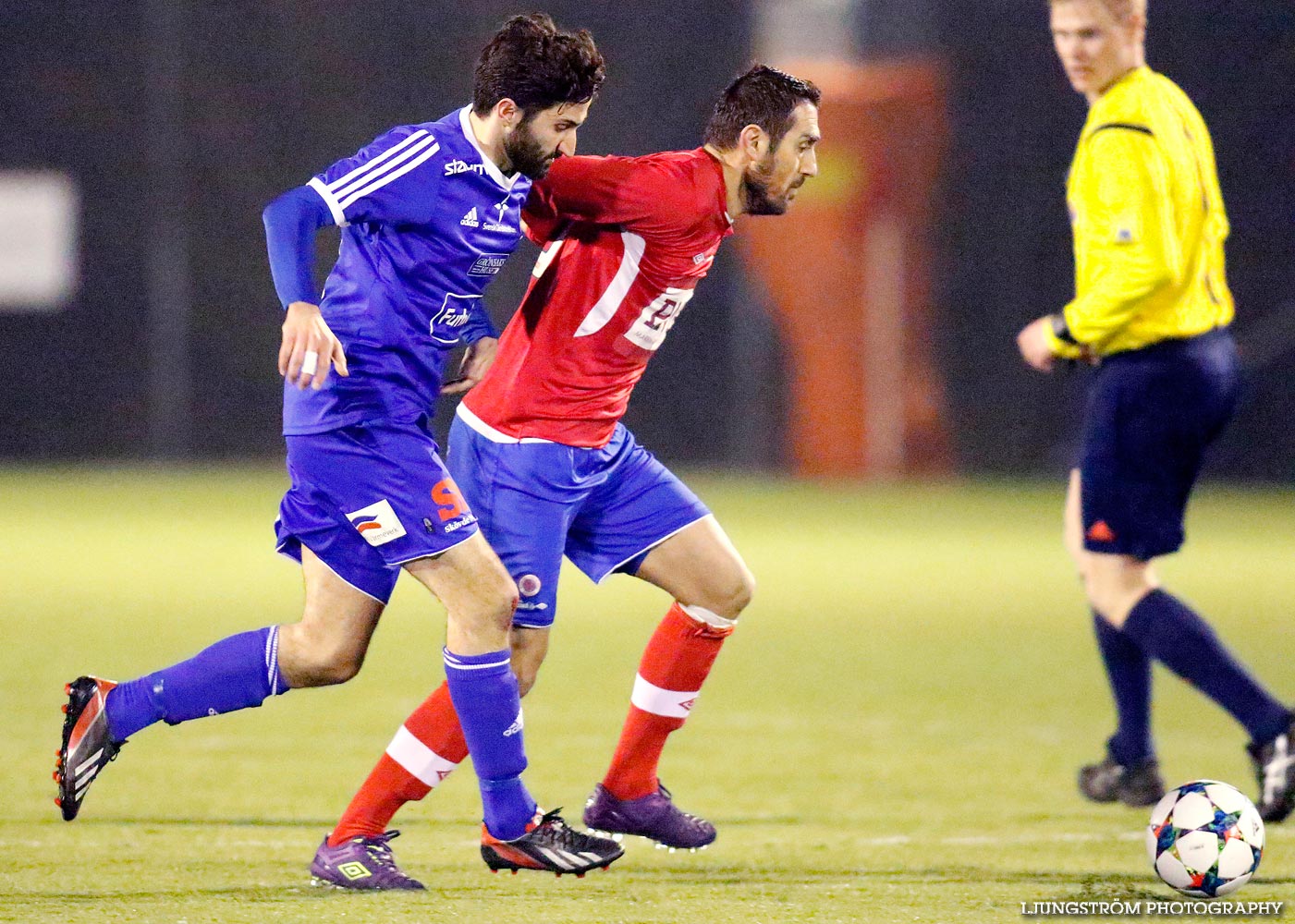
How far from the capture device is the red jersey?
396 centimetres

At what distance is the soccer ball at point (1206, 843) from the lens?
145 inches

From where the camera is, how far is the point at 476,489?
4.05 meters

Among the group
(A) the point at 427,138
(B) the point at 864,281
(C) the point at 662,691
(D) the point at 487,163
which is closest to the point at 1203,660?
(C) the point at 662,691

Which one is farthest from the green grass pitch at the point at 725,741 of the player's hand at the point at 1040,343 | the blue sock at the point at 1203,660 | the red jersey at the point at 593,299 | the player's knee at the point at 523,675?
the player's hand at the point at 1040,343

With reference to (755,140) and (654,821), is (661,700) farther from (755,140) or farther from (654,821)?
(755,140)

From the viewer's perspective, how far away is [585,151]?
1427cm

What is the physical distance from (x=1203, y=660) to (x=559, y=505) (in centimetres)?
166

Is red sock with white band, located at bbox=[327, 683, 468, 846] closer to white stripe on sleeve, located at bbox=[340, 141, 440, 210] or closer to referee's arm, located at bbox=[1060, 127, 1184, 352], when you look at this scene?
white stripe on sleeve, located at bbox=[340, 141, 440, 210]

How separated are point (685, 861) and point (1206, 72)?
11.3 metres

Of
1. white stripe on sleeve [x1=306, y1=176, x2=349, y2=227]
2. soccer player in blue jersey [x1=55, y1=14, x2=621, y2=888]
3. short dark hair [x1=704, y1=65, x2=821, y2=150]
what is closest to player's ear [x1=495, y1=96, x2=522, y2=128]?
soccer player in blue jersey [x1=55, y1=14, x2=621, y2=888]

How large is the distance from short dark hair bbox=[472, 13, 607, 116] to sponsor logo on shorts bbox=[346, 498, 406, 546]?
2.75ft

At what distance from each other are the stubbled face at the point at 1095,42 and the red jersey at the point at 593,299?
3.98ft

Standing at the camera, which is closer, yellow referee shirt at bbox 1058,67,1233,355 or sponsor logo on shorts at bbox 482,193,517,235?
sponsor logo on shorts at bbox 482,193,517,235

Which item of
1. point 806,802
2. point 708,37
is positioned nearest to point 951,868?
point 806,802
